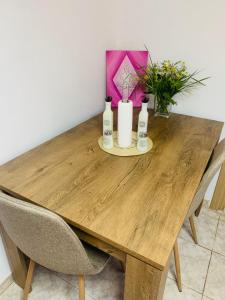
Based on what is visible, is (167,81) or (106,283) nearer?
(106,283)

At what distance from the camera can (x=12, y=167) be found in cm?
109

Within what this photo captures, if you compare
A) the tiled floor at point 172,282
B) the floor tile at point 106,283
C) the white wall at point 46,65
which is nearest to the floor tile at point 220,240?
the tiled floor at point 172,282

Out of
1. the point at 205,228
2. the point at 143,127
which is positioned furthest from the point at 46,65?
the point at 205,228

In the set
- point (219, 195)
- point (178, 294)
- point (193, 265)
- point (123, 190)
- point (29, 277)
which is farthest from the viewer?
point (219, 195)

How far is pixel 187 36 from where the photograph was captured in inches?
59.6

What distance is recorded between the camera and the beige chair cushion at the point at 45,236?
69 centimetres

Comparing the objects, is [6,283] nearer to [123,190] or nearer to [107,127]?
[123,190]

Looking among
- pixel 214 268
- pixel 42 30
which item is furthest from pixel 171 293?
pixel 42 30

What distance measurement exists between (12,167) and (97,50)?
984mm

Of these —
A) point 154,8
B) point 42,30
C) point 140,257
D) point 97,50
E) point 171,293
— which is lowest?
point 171,293

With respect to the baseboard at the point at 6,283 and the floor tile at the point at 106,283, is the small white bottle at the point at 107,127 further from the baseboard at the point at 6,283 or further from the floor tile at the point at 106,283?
the baseboard at the point at 6,283

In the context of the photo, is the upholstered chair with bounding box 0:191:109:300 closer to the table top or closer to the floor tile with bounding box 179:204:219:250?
the table top

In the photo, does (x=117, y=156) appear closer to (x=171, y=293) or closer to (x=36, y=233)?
(x=36, y=233)

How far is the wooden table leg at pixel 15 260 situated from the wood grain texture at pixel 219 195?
146cm
